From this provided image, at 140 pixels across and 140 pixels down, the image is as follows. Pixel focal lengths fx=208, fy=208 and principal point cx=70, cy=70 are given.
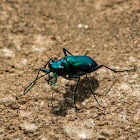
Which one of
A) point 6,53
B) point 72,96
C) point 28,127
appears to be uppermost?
point 6,53

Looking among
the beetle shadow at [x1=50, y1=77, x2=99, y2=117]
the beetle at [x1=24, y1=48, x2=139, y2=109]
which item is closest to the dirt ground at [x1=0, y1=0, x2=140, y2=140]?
the beetle shadow at [x1=50, y1=77, x2=99, y2=117]


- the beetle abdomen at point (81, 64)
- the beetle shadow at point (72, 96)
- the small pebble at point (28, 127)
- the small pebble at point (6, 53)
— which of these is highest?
the beetle abdomen at point (81, 64)

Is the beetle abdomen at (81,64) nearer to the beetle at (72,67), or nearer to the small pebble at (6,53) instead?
the beetle at (72,67)

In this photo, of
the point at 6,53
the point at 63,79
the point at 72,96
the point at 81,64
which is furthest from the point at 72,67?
the point at 6,53

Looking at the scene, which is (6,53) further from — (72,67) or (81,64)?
(81,64)

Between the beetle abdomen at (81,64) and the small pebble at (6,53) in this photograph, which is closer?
the beetle abdomen at (81,64)

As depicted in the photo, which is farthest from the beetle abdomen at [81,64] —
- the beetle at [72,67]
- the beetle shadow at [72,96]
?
the beetle shadow at [72,96]

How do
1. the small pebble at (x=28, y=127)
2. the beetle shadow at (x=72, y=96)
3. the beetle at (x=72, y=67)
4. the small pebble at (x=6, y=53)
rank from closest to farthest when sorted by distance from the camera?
the small pebble at (x=28, y=127) < the beetle shadow at (x=72, y=96) < the beetle at (x=72, y=67) < the small pebble at (x=6, y=53)
